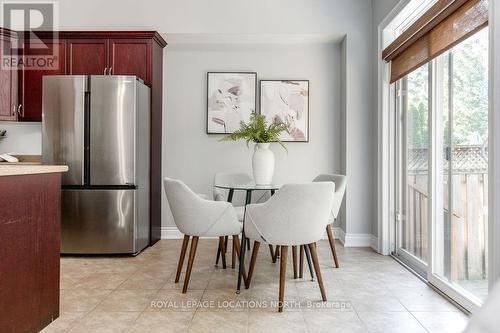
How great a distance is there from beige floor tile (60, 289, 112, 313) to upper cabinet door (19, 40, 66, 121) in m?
2.29

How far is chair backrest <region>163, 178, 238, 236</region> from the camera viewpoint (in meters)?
2.46

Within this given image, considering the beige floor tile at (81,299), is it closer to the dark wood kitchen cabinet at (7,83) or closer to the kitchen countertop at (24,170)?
the kitchen countertop at (24,170)

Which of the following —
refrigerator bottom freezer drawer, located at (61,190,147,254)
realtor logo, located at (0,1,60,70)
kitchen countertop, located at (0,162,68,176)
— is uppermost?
realtor logo, located at (0,1,60,70)

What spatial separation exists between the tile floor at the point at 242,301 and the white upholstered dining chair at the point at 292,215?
272 millimetres

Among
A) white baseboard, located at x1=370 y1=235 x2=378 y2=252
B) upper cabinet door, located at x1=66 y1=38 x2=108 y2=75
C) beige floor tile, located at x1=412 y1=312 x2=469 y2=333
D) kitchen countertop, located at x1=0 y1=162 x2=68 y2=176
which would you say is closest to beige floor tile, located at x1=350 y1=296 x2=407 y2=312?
beige floor tile, located at x1=412 y1=312 x2=469 y2=333

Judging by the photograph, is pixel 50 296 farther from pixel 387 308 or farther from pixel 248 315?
pixel 387 308

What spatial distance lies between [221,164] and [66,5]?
2.50m

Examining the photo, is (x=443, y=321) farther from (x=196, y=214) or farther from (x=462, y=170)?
(x=196, y=214)

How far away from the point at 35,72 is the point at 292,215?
134 inches

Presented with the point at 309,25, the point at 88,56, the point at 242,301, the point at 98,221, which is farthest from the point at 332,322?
the point at 88,56

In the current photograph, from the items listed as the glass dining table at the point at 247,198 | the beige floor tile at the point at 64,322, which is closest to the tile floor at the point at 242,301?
the beige floor tile at the point at 64,322

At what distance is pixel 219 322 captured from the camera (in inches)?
80.3

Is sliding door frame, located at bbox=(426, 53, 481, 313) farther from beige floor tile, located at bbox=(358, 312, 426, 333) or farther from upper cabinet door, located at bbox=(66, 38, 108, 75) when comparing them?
upper cabinet door, located at bbox=(66, 38, 108, 75)

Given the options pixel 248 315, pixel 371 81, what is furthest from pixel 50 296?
pixel 371 81
